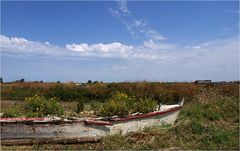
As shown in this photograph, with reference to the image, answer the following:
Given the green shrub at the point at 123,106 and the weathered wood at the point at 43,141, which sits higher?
the green shrub at the point at 123,106

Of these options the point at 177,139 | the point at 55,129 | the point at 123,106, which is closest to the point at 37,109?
the point at 55,129

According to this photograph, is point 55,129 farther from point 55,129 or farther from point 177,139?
point 177,139

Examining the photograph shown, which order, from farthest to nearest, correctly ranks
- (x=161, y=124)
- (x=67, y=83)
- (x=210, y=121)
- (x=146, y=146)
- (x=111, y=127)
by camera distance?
(x=67, y=83)
(x=210, y=121)
(x=161, y=124)
(x=111, y=127)
(x=146, y=146)

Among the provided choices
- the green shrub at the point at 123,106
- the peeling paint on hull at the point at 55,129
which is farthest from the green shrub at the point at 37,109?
the green shrub at the point at 123,106

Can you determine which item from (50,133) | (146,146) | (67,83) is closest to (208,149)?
(146,146)

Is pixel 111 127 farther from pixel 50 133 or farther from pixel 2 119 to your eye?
pixel 2 119

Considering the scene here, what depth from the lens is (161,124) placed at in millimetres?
11469

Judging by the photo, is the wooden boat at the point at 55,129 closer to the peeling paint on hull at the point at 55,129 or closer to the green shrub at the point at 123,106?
the peeling paint on hull at the point at 55,129

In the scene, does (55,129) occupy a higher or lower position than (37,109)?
lower

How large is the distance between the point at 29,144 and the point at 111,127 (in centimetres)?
210

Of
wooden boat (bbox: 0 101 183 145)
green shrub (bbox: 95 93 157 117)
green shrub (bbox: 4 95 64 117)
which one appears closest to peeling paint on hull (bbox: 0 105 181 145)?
wooden boat (bbox: 0 101 183 145)

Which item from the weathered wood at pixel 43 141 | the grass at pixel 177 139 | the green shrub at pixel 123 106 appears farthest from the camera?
the green shrub at pixel 123 106

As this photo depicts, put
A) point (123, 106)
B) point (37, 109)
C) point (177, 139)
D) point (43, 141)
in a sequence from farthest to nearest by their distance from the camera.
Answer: point (123, 106) < point (37, 109) < point (177, 139) < point (43, 141)

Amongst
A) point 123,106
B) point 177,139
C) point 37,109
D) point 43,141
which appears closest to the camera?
point 43,141
